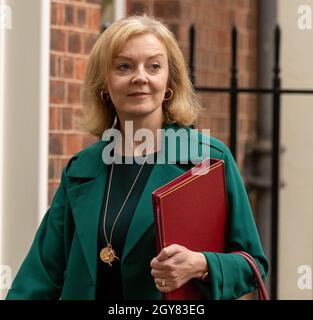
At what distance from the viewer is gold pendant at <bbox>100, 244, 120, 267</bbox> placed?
280cm

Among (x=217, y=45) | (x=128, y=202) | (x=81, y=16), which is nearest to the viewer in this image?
(x=128, y=202)

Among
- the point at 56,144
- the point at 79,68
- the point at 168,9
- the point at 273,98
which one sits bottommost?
the point at 56,144

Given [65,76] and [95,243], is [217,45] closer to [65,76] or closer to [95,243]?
[65,76]

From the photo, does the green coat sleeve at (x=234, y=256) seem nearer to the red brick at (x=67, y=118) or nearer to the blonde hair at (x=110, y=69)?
the blonde hair at (x=110, y=69)

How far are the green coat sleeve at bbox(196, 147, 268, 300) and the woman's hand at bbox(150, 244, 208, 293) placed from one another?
0.05 metres

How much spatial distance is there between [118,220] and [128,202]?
0.06m

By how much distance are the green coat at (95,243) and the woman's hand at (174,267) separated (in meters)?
0.05

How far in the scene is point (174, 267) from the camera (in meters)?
2.58

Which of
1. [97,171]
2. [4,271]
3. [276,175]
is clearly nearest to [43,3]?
[4,271]

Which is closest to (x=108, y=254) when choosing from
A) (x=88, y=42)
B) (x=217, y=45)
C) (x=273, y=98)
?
(x=88, y=42)

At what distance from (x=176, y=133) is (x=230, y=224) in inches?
12.2

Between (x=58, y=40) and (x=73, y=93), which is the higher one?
(x=58, y=40)

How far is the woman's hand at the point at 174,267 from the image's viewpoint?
102 inches

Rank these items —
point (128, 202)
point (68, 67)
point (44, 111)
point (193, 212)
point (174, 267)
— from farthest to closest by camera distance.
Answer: point (68, 67), point (44, 111), point (128, 202), point (193, 212), point (174, 267)
